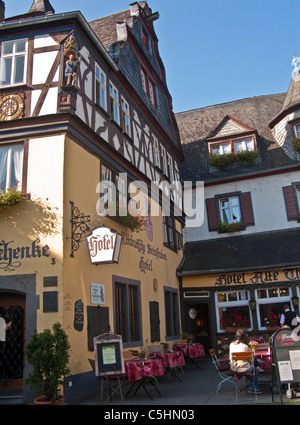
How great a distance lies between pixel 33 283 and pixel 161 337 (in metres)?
6.51

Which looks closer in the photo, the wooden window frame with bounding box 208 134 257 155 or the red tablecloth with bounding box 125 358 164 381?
the red tablecloth with bounding box 125 358 164 381

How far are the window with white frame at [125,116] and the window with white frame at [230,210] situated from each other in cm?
754

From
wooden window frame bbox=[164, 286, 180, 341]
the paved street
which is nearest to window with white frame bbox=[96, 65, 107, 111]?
wooden window frame bbox=[164, 286, 180, 341]

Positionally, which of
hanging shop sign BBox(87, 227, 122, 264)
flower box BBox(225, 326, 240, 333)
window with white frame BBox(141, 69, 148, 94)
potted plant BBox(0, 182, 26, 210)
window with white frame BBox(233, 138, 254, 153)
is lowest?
flower box BBox(225, 326, 240, 333)

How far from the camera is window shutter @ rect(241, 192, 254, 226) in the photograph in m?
18.4

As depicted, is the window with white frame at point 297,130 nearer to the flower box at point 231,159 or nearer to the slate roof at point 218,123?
the slate roof at point 218,123

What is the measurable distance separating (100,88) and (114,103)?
3.20ft

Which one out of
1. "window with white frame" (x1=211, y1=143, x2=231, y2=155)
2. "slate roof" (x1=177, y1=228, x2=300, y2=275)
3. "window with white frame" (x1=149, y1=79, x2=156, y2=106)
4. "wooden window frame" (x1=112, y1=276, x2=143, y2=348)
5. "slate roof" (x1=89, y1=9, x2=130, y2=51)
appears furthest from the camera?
"window with white frame" (x1=211, y1=143, x2=231, y2=155)

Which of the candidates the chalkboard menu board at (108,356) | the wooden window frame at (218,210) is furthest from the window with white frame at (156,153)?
the chalkboard menu board at (108,356)

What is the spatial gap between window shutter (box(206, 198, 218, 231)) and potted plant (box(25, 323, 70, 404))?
12.4 meters

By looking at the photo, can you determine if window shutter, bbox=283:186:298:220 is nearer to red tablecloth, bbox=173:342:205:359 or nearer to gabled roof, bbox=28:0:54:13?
red tablecloth, bbox=173:342:205:359
